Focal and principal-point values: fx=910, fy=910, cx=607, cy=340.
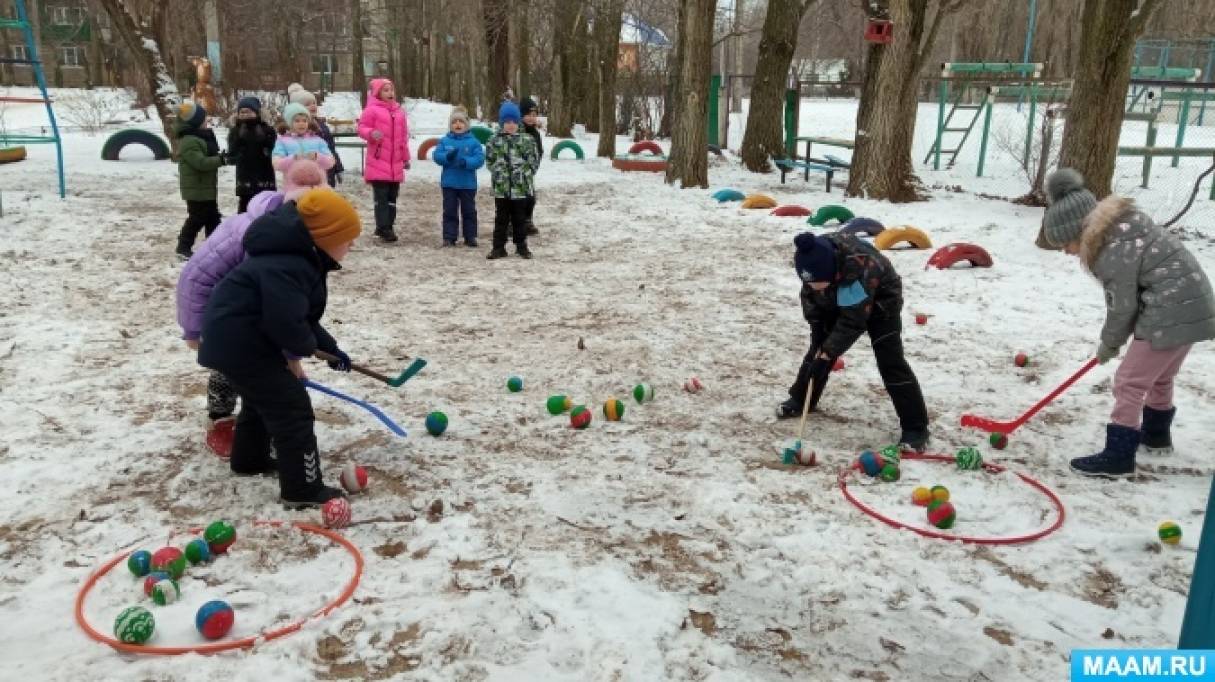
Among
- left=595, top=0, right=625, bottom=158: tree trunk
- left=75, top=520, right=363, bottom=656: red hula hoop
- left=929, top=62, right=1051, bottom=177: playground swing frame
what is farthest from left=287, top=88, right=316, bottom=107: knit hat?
left=929, top=62, right=1051, bottom=177: playground swing frame

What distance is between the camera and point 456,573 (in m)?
3.54

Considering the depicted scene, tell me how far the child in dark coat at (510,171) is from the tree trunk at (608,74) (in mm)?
10163

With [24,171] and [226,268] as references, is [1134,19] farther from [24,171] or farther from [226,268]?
[24,171]

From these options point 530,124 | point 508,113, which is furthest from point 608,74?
point 508,113

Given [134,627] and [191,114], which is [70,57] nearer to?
[191,114]

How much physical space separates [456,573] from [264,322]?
1301 millimetres

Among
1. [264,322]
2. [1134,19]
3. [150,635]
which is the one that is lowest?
[150,635]

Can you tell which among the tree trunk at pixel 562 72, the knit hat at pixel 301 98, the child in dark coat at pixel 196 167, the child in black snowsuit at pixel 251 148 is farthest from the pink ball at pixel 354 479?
the tree trunk at pixel 562 72

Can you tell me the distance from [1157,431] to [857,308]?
5.69 feet

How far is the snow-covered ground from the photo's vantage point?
3115 mm

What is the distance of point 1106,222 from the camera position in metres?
4.31

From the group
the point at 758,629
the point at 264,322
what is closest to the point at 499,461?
the point at 264,322

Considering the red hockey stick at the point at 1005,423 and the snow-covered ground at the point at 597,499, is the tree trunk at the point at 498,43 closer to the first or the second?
the snow-covered ground at the point at 597,499

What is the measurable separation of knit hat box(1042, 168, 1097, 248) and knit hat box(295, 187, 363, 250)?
3323 millimetres
